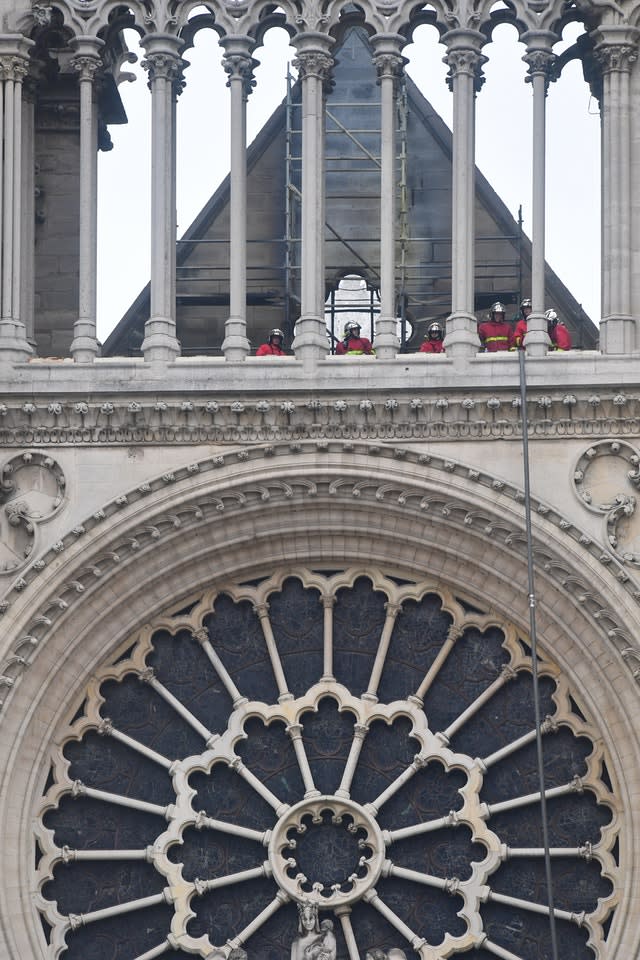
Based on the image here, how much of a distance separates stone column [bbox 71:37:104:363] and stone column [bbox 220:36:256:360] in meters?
1.12

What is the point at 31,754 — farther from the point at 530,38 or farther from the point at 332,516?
the point at 530,38

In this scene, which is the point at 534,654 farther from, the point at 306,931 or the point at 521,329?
the point at 521,329

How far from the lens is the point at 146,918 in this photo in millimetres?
26609

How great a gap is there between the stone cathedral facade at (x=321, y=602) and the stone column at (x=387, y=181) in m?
0.04

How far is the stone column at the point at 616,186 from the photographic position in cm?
2681

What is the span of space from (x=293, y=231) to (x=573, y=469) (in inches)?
200

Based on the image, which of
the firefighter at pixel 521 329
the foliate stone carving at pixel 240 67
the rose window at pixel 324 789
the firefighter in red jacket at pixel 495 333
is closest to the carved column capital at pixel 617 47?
the firefighter at pixel 521 329

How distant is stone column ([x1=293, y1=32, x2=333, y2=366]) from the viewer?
27094 mm

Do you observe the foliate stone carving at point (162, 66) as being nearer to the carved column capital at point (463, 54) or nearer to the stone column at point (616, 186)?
the carved column capital at point (463, 54)

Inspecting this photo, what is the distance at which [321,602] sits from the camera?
27172mm

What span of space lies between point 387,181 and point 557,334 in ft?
6.39

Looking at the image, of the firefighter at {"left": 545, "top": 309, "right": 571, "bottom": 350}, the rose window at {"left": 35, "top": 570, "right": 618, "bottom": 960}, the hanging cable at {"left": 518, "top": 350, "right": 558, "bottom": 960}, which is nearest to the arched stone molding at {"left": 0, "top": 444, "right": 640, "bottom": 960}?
the rose window at {"left": 35, "top": 570, "right": 618, "bottom": 960}

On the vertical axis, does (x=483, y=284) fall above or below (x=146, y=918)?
above


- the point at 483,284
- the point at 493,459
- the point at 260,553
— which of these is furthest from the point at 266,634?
the point at 483,284
